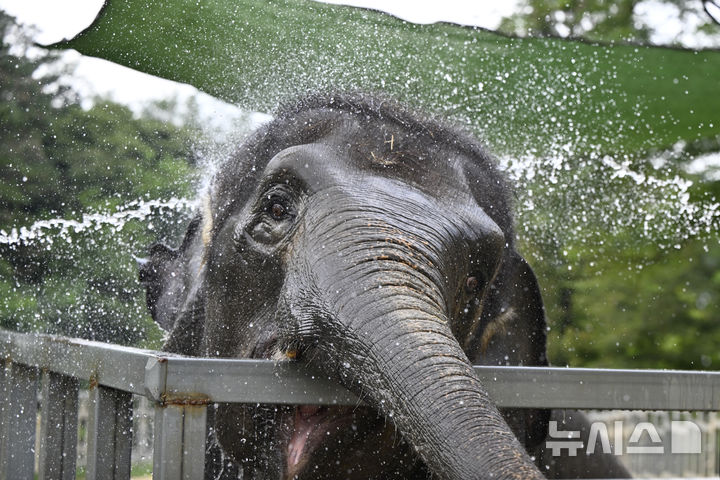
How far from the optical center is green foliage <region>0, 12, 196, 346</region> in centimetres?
450

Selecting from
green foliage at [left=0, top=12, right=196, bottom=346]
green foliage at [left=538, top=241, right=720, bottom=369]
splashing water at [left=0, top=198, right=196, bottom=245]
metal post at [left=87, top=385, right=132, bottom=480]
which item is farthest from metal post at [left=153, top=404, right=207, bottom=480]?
green foliage at [left=538, top=241, right=720, bottom=369]

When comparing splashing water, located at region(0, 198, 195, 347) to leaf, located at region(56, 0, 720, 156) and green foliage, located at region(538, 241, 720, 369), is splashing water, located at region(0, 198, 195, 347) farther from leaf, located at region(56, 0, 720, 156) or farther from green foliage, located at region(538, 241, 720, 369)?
green foliage, located at region(538, 241, 720, 369)

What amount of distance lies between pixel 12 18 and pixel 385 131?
11.1 ft

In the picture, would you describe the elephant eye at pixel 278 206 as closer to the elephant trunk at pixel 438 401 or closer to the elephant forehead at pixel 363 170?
the elephant forehead at pixel 363 170

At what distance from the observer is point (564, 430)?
3.53 m

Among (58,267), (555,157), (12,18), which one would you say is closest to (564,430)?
(58,267)

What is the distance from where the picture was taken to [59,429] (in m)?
2.02

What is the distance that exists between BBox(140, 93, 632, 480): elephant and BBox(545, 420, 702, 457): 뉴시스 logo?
296mm

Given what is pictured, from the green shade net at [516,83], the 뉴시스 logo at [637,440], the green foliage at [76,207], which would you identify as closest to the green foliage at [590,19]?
the green shade net at [516,83]

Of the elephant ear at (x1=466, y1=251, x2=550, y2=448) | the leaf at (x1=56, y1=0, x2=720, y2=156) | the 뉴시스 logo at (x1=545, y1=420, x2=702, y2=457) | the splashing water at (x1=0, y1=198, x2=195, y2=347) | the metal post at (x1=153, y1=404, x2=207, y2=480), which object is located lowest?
the metal post at (x1=153, y1=404, x2=207, y2=480)

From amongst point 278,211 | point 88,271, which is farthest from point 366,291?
point 88,271

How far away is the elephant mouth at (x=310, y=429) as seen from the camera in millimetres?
2049

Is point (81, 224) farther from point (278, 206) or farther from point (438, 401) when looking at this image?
point (438, 401)

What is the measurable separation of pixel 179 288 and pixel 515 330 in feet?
3.87
